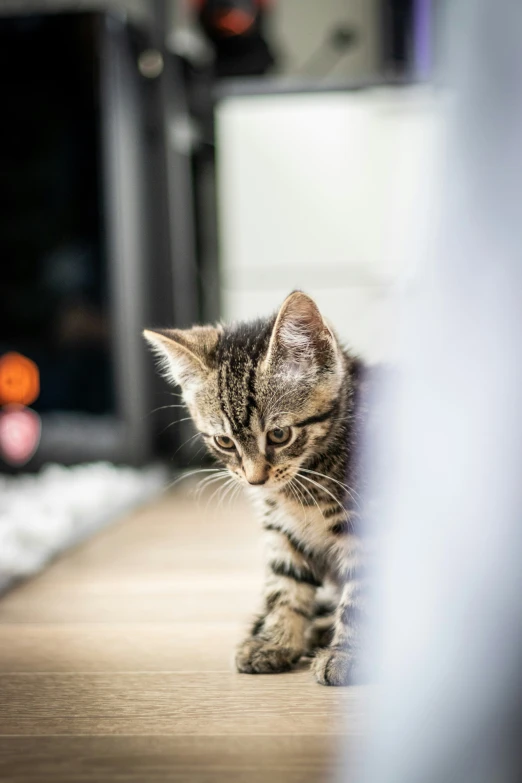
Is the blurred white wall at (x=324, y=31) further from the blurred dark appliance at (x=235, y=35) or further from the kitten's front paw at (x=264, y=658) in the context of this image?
the kitten's front paw at (x=264, y=658)

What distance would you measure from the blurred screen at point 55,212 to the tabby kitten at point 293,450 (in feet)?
3.93

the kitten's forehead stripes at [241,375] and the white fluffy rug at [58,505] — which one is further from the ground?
the kitten's forehead stripes at [241,375]

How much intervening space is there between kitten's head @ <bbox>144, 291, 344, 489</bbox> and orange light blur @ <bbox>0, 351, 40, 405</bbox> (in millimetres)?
1301

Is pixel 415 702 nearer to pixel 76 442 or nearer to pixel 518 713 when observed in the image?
pixel 518 713

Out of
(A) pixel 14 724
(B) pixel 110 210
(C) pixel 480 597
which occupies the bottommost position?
(A) pixel 14 724

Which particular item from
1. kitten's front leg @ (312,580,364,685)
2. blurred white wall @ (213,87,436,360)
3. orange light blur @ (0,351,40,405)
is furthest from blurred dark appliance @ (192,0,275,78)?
kitten's front leg @ (312,580,364,685)

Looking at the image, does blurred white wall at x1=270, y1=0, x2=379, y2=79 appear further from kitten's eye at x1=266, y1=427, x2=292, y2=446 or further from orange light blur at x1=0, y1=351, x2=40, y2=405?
kitten's eye at x1=266, y1=427, x2=292, y2=446

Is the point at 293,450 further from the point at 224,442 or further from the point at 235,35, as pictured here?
the point at 235,35

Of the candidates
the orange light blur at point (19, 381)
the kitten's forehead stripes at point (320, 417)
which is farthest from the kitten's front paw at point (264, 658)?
the orange light blur at point (19, 381)

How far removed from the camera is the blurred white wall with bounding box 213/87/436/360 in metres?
1.94

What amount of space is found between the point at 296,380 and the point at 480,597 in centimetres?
31

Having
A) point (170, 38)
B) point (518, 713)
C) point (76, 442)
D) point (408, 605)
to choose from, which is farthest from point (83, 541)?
point (170, 38)

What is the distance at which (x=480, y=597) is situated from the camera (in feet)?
2.45

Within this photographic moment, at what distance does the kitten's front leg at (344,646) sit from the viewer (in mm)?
827
